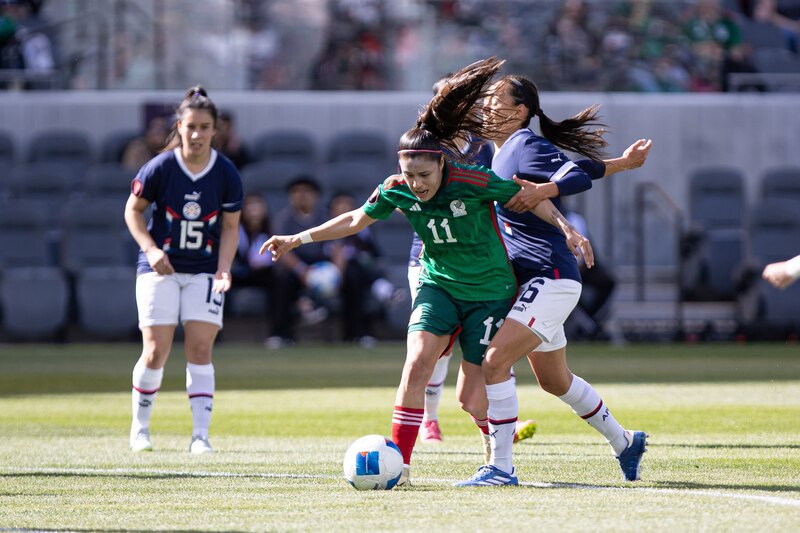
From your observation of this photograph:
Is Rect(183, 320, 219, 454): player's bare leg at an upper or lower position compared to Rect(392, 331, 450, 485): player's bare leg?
lower

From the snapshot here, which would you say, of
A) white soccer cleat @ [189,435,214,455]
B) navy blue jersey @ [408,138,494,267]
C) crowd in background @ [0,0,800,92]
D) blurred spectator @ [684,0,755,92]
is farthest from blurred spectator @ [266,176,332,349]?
white soccer cleat @ [189,435,214,455]

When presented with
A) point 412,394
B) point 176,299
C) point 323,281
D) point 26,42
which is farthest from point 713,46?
point 412,394

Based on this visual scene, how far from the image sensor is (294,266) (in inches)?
747

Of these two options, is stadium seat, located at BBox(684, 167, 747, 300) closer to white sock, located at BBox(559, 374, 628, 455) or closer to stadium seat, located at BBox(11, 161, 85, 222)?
stadium seat, located at BBox(11, 161, 85, 222)

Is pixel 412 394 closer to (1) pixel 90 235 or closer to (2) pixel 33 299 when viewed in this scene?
(2) pixel 33 299

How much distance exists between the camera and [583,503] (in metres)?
5.70

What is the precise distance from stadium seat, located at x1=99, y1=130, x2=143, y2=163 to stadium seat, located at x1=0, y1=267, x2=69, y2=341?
249 centimetres

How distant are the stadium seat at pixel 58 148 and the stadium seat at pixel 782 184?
1087 cm

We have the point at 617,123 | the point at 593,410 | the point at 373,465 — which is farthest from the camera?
the point at 617,123

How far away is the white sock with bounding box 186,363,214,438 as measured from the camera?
28.1 ft

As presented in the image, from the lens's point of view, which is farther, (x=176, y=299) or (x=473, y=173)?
(x=176, y=299)

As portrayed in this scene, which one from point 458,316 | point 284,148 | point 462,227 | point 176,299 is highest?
point 462,227

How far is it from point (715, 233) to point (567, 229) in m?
14.9

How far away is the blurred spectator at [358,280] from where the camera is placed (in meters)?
19.0
